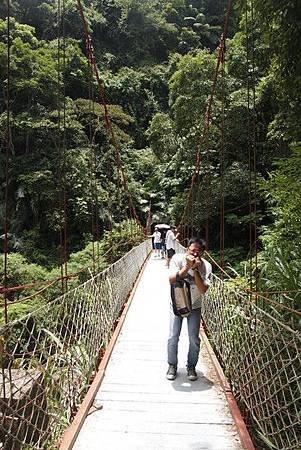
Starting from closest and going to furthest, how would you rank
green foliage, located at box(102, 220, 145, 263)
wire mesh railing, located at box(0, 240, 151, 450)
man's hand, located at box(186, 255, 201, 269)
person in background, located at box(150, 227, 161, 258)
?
wire mesh railing, located at box(0, 240, 151, 450)
man's hand, located at box(186, 255, 201, 269)
green foliage, located at box(102, 220, 145, 263)
person in background, located at box(150, 227, 161, 258)

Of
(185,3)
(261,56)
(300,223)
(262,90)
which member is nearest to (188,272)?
(300,223)

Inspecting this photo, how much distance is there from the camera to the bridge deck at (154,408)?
1.41 meters

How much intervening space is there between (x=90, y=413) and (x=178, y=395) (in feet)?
1.29

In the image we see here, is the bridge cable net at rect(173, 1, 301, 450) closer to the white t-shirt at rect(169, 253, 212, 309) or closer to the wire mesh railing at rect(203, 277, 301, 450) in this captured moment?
the wire mesh railing at rect(203, 277, 301, 450)

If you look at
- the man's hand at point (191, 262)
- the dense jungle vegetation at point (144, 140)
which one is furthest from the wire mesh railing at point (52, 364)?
the dense jungle vegetation at point (144, 140)

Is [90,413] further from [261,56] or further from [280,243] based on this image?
[261,56]

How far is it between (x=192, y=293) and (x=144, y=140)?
51.6ft

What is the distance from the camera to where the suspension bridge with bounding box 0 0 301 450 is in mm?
1362

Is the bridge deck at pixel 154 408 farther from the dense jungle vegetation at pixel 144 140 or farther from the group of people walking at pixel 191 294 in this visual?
the dense jungle vegetation at pixel 144 140

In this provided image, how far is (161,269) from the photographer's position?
6812 mm

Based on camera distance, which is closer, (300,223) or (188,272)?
(188,272)

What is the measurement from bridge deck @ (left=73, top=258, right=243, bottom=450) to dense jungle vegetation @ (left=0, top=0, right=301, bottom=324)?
0.73 metres

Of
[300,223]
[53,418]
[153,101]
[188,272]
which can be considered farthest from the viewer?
[153,101]

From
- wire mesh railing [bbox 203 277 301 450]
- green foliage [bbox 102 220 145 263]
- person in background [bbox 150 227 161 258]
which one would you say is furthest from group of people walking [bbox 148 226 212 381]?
person in background [bbox 150 227 161 258]
